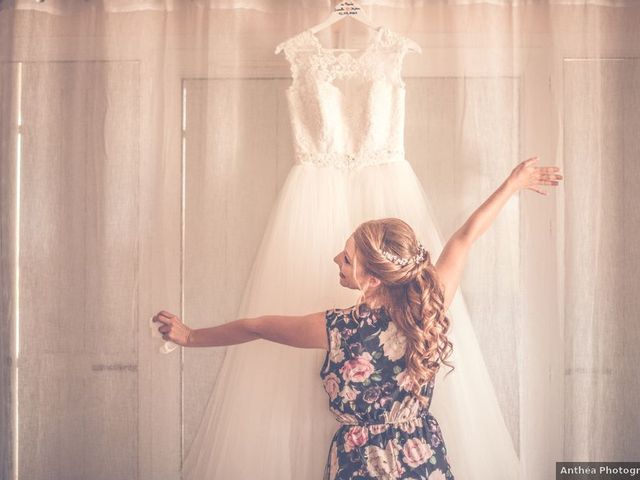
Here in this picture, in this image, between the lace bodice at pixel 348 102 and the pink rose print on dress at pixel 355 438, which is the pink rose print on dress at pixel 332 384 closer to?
the pink rose print on dress at pixel 355 438

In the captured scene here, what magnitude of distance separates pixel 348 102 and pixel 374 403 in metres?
1.00

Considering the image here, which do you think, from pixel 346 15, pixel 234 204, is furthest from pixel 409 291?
pixel 346 15

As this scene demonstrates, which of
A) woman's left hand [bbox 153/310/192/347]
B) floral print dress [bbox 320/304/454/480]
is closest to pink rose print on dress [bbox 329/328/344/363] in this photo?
floral print dress [bbox 320/304/454/480]

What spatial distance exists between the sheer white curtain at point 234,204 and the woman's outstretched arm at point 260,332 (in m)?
0.35

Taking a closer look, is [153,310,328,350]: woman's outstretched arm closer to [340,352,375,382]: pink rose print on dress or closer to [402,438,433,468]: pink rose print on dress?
[340,352,375,382]: pink rose print on dress

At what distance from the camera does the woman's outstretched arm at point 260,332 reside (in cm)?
162

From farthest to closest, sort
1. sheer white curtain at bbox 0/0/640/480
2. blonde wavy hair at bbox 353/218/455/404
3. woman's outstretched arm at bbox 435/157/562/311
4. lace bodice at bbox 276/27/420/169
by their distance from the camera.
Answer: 1. sheer white curtain at bbox 0/0/640/480
2. lace bodice at bbox 276/27/420/169
3. woman's outstretched arm at bbox 435/157/562/311
4. blonde wavy hair at bbox 353/218/455/404

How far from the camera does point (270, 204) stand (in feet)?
7.09

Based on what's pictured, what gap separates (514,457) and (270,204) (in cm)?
120

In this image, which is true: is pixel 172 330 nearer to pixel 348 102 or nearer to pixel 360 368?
pixel 360 368

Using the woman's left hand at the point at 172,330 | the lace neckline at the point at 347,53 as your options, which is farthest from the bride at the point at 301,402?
the lace neckline at the point at 347,53

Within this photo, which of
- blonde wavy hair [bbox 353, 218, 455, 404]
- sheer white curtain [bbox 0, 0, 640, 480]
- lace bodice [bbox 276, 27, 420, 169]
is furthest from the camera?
sheer white curtain [bbox 0, 0, 640, 480]

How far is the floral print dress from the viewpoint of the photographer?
1573 millimetres

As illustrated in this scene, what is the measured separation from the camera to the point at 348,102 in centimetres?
199
